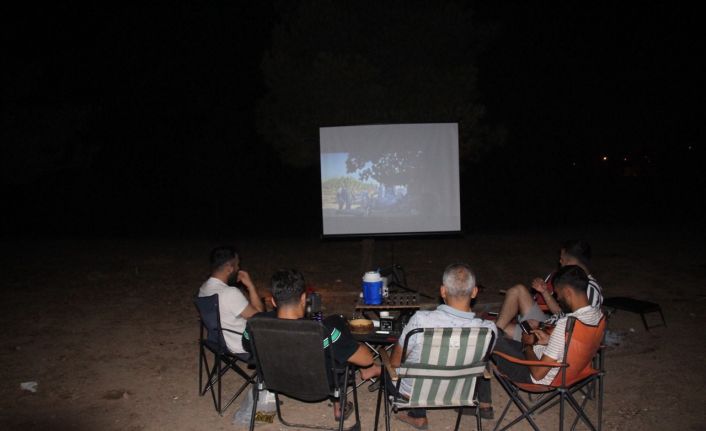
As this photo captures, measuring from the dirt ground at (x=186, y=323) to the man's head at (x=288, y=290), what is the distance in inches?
41.0

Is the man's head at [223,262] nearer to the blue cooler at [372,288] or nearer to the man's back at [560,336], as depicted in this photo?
the blue cooler at [372,288]

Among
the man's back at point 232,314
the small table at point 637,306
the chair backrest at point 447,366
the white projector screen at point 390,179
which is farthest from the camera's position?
the white projector screen at point 390,179

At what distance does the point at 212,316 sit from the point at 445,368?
185cm

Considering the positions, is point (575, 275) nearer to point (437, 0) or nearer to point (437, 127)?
point (437, 127)

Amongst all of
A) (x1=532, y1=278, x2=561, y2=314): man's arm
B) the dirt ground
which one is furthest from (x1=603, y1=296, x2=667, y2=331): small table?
(x1=532, y1=278, x2=561, y2=314): man's arm

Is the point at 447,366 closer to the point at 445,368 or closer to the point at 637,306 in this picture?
the point at 445,368

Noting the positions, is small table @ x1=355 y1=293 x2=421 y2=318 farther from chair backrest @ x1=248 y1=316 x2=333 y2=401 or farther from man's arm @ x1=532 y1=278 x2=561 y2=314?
chair backrest @ x1=248 y1=316 x2=333 y2=401

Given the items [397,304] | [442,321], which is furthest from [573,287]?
[397,304]

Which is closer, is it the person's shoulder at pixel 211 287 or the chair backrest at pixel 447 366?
the chair backrest at pixel 447 366

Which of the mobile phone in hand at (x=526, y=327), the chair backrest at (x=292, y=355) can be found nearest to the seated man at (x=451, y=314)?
the chair backrest at (x=292, y=355)

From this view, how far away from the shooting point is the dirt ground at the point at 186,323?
13.1 feet

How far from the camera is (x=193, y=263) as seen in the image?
35.3 ft

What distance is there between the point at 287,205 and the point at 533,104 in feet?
45.2

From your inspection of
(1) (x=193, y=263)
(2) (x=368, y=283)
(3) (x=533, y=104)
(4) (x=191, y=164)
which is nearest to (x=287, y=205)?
(4) (x=191, y=164)
